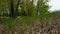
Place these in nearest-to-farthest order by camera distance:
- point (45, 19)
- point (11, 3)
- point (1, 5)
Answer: point (45, 19) < point (11, 3) < point (1, 5)

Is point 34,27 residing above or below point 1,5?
below

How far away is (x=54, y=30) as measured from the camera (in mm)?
2730

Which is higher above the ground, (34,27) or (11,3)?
(11,3)

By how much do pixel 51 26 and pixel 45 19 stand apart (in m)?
0.21

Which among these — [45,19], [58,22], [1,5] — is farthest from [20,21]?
[1,5]

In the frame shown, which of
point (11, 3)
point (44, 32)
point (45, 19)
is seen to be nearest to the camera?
point (44, 32)

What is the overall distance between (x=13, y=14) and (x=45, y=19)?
1912 mm

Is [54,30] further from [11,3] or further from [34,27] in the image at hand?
[11,3]

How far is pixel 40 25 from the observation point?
2820 millimetres

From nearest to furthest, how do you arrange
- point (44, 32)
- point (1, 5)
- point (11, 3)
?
point (44, 32), point (11, 3), point (1, 5)

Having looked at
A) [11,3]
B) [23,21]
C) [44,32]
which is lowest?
[44,32]

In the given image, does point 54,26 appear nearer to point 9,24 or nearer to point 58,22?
point 58,22

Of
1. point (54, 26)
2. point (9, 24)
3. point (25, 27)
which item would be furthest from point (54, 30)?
point (9, 24)

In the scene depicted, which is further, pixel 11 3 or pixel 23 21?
pixel 11 3
